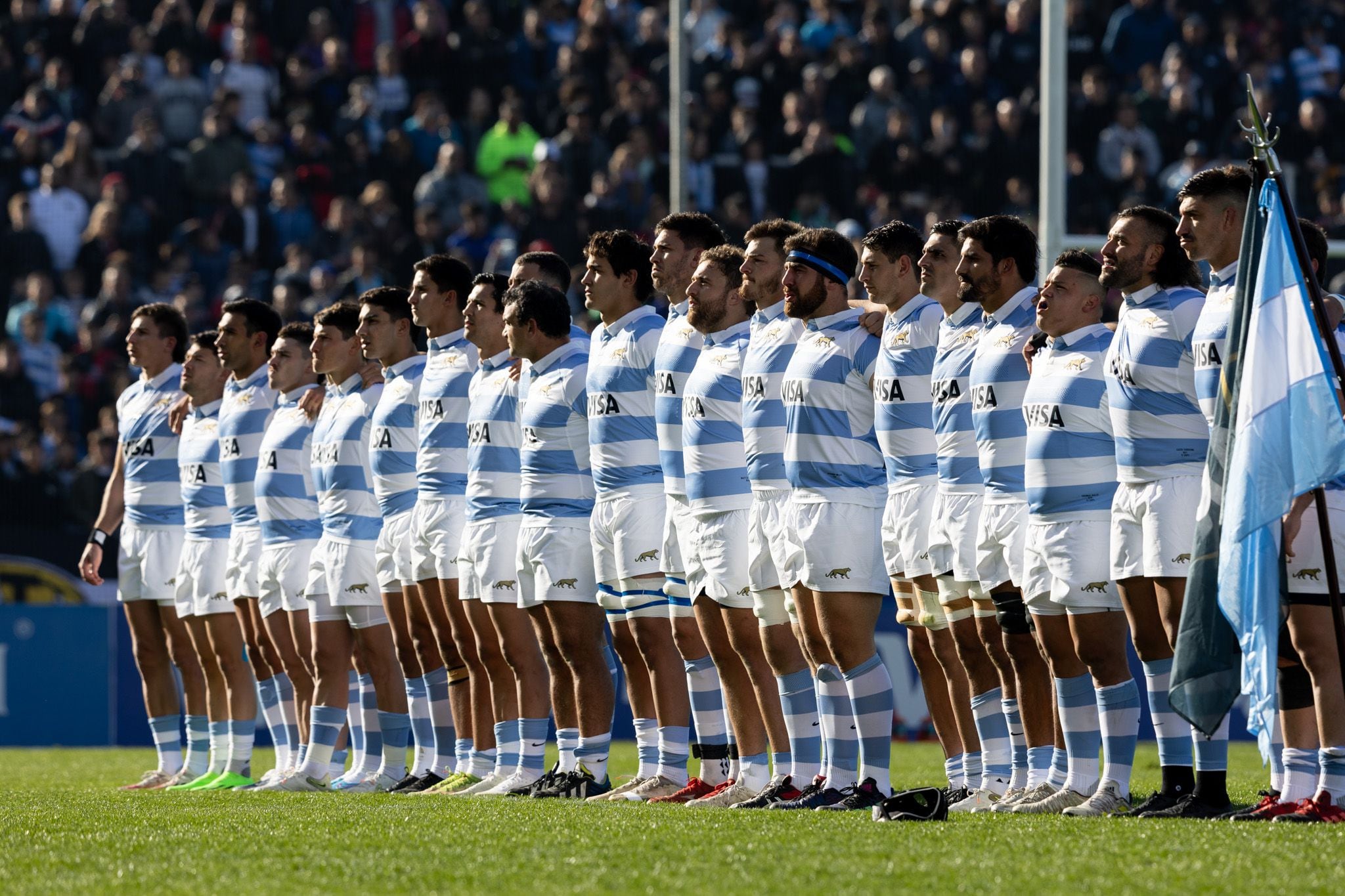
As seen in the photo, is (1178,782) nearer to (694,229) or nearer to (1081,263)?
(1081,263)

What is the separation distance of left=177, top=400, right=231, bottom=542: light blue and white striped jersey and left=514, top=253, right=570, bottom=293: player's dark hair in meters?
2.68

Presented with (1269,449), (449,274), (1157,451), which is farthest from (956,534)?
(449,274)

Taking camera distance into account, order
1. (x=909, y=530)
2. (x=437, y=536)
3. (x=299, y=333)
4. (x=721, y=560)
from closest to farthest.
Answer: (x=909, y=530)
(x=721, y=560)
(x=437, y=536)
(x=299, y=333)

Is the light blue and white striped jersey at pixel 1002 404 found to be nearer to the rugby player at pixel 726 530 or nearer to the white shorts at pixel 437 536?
the rugby player at pixel 726 530

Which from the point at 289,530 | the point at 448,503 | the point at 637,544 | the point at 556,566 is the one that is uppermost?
the point at 448,503

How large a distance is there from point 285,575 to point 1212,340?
5810mm

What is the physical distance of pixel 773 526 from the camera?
29.6ft

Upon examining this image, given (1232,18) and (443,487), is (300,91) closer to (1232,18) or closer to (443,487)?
(1232,18)

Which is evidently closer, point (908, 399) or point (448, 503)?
point (908, 399)

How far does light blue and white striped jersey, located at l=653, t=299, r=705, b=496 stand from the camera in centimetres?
956

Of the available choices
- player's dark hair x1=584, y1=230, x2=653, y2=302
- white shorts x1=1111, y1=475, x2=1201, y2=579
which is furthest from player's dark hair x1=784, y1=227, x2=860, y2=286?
white shorts x1=1111, y1=475, x2=1201, y2=579

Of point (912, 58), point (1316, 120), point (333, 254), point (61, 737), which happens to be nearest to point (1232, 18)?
point (1316, 120)

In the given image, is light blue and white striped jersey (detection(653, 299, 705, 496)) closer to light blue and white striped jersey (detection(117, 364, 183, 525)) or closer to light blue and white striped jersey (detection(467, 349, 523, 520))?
light blue and white striped jersey (detection(467, 349, 523, 520))

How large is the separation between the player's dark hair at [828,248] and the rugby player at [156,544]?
520 cm
